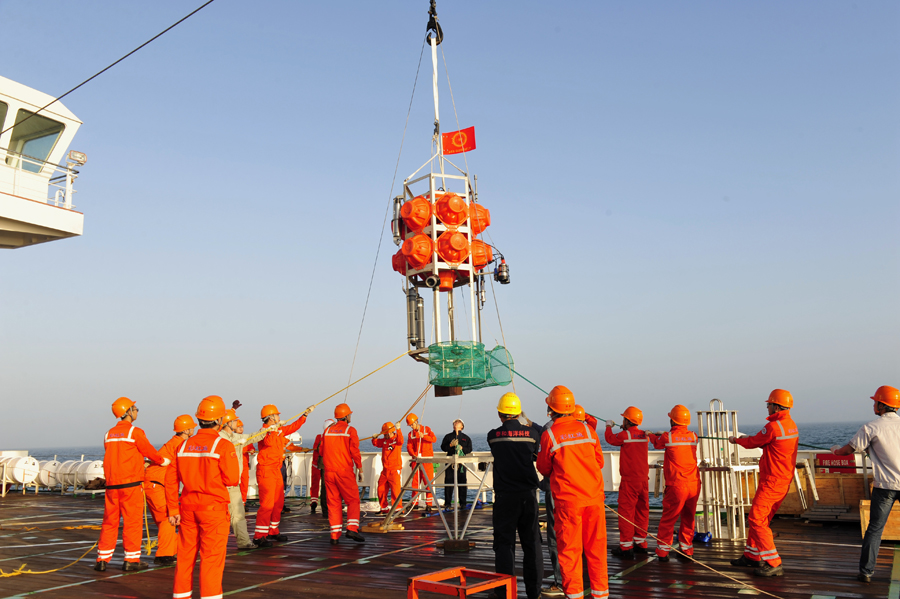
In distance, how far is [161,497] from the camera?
922 centimetres

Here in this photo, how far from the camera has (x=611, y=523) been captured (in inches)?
479

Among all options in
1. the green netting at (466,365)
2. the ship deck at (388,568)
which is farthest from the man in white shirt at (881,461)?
the green netting at (466,365)

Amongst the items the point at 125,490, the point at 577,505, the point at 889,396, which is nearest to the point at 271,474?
the point at 125,490

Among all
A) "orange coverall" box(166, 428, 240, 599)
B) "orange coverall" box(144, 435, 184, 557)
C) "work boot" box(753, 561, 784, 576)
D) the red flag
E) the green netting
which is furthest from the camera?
the red flag

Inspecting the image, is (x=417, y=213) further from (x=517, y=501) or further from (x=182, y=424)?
(x=517, y=501)

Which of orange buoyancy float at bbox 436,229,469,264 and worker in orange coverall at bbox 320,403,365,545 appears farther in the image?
orange buoyancy float at bbox 436,229,469,264

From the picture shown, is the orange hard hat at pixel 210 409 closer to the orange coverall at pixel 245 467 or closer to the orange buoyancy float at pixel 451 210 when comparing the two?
the orange coverall at pixel 245 467

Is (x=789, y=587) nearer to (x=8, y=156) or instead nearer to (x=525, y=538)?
(x=525, y=538)

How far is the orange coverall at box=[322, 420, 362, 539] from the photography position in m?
10.5

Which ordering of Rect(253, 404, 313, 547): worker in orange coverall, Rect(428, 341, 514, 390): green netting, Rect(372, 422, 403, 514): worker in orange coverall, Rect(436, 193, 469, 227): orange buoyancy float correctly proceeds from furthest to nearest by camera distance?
1. Rect(372, 422, 403, 514): worker in orange coverall
2. Rect(436, 193, 469, 227): orange buoyancy float
3. Rect(428, 341, 514, 390): green netting
4. Rect(253, 404, 313, 547): worker in orange coverall

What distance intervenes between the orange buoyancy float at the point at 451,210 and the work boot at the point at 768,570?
7112mm

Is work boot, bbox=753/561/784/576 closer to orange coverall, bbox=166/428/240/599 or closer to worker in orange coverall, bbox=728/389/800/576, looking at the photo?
worker in orange coverall, bbox=728/389/800/576

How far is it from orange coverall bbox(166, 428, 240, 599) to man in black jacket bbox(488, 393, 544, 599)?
8.83 feet

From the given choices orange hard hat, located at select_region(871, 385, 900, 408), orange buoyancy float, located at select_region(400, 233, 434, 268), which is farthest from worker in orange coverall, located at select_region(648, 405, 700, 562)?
orange buoyancy float, located at select_region(400, 233, 434, 268)
